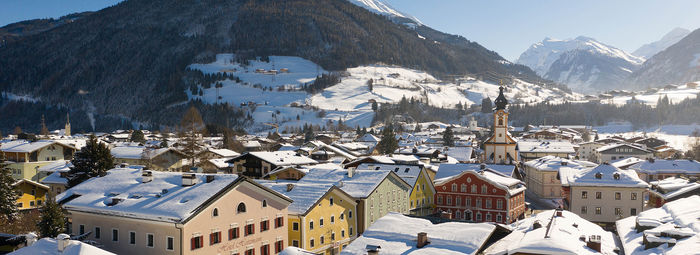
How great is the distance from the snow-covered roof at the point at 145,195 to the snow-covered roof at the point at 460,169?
35.1 meters

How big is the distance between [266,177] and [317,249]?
2246 cm

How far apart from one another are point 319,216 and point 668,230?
68.0 feet

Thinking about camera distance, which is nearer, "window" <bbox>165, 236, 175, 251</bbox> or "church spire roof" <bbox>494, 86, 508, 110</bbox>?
"window" <bbox>165, 236, 175, 251</bbox>

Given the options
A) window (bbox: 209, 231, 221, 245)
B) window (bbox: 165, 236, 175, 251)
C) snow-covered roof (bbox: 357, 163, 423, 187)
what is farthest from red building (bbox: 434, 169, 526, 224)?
window (bbox: 165, 236, 175, 251)

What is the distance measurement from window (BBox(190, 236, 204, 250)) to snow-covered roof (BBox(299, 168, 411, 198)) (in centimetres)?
1649

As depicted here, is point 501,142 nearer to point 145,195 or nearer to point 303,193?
point 303,193

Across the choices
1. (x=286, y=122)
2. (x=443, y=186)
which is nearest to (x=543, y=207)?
(x=443, y=186)

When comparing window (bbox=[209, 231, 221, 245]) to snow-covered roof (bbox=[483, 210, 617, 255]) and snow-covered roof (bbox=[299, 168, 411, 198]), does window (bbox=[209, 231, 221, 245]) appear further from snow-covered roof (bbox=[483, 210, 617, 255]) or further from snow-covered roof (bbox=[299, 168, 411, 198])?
snow-covered roof (bbox=[299, 168, 411, 198])

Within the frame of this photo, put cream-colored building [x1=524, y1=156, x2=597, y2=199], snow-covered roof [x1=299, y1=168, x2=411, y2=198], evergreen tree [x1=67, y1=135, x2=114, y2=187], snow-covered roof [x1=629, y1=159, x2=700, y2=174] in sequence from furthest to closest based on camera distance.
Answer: cream-colored building [x1=524, y1=156, x2=597, y2=199] → snow-covered roof [x1=629, y1=159, x2=700, y2=174] → evergreen tree [x1=67, y1=135, x2=114, y2=187] → snow-covered roof [x1=299, y1=168, x2=411, y2=198]

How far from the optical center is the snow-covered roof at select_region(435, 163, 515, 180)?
58.4 metres

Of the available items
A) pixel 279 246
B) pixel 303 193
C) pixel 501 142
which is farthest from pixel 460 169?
pixel 279 246

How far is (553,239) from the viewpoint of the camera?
21547 millimetres

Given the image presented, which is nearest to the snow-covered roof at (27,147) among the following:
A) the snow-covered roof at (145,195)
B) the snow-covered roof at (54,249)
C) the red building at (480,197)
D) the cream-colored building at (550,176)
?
the snow-covered roof at (145,195)

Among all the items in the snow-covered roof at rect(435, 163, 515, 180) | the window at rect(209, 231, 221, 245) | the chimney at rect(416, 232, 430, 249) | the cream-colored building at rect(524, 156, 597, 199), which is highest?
the chimney at rect(416, 232, 430, 249)
